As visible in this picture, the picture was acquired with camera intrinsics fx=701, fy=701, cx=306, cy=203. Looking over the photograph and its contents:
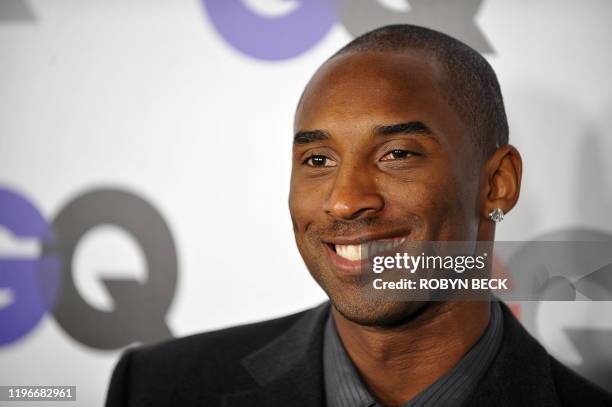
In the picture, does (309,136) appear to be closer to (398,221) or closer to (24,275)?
(398,221)

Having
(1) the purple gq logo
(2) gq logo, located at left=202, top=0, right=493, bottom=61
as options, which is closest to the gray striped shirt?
(2) gq logo, located at left=202, top=0, right=493, bottom=61

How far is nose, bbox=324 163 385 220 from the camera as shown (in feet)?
4.14

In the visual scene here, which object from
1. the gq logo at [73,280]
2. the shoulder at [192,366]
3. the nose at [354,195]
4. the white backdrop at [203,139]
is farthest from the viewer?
the gq logo at [73,280]

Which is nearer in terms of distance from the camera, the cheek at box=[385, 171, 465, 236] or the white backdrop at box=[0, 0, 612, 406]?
the cheek at box=[385, 171, 465, 236]

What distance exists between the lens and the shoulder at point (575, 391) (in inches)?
52.6

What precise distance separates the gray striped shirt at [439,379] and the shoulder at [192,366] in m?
0.19

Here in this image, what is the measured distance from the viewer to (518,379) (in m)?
1.34

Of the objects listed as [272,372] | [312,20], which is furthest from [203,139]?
[272,372]

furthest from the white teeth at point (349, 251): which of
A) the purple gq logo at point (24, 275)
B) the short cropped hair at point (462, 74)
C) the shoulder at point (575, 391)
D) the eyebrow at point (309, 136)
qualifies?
the purple gq logo at point (24, 275)

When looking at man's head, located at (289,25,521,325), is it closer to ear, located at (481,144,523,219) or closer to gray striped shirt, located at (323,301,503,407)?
ear, located at (481,144,523,219)

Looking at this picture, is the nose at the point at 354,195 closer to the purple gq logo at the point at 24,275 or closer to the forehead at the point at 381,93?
the forehead at the point at 381,93

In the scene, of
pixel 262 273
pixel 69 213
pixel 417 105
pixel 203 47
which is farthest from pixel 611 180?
pixel 69 213

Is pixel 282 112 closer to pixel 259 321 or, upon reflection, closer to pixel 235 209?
pixel 235 209

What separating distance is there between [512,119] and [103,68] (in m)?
1.01
